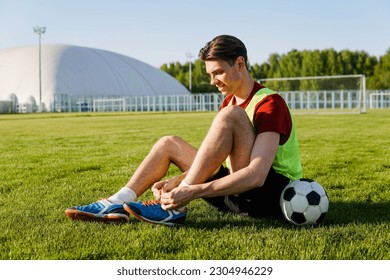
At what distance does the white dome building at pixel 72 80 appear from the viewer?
190 ft

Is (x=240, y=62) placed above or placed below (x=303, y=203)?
above

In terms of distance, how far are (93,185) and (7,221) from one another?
1.65 meters

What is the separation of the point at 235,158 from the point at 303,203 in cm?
56

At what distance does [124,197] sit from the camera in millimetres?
3781

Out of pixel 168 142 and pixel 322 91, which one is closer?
pixel 168 142

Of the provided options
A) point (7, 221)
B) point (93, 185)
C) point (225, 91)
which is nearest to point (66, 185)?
point (93, 185)

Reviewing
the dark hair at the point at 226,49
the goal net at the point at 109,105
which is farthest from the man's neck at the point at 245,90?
the goal net at the point at 109,105

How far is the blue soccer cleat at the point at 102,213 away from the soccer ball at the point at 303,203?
1.11m

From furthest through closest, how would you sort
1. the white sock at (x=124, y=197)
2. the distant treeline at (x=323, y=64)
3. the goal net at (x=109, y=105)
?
1. the distant treeline at (x=323, y=64)
2. the goal net at (x=109, y=105)
3. the white sock at (x=124, y=197)

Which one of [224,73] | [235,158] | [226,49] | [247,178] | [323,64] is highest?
[323,64]

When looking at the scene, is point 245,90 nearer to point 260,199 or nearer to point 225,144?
point 225,144

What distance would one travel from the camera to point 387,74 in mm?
60375

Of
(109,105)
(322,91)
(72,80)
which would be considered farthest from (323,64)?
(322,91)

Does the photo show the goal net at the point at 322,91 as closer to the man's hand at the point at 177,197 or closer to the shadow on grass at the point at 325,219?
the shadow on grass at the point at 325,219
